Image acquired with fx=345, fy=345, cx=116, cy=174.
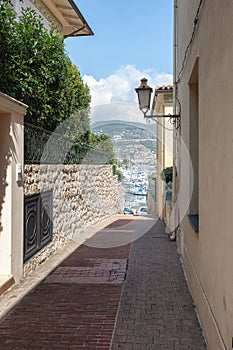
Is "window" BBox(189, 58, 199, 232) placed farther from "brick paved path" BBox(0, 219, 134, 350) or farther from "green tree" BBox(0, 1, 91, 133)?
"green tree" BBox(0, 1, 91, 133)

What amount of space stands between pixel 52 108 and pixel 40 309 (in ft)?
13.7

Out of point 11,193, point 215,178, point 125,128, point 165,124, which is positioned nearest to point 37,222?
point 11,193

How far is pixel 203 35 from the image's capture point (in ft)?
13.1

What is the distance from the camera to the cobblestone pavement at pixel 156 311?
11.9ft

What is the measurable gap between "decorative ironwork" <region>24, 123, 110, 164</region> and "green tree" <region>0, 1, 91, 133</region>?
0.35 metres

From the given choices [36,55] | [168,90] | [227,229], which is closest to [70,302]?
[227,229]

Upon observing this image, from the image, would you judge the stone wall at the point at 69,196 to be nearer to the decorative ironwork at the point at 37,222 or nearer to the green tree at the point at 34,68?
the decorative ironwork at the point at 37,222

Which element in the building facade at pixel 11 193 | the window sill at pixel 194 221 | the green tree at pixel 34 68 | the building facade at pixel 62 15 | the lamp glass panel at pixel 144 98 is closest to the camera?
the window sill at pixel 194 221

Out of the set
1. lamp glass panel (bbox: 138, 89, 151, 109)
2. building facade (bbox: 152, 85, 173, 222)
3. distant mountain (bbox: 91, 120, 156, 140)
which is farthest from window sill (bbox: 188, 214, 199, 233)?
building facade (bbox: 152, 85, 173, 222)

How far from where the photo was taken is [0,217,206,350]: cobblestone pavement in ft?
12.0

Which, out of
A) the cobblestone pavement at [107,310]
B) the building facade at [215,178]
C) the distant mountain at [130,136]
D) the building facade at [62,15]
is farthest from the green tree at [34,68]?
the building facade at [62,15]

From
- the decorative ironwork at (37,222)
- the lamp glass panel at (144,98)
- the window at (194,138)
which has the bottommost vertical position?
the decorative ironwork at (37,222)

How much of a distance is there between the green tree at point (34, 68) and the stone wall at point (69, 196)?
120cm

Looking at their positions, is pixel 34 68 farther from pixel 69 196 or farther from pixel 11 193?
pixel 69 196
